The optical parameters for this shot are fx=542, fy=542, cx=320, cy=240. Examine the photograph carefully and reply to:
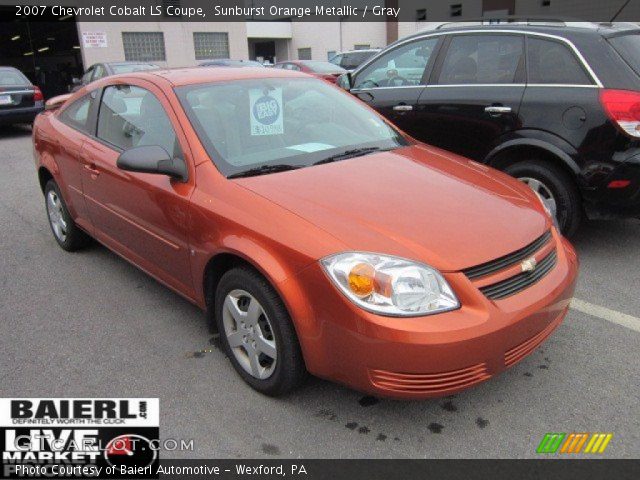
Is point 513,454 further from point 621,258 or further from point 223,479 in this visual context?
point 621,258

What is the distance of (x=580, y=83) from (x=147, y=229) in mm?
3295

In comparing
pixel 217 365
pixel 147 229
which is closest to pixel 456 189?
pixel 217 365

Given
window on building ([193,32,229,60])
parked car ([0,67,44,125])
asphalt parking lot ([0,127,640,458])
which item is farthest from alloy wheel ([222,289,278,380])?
window on building ([193,32,229,60])

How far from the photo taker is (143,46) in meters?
24.5

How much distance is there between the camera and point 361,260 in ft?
7.43

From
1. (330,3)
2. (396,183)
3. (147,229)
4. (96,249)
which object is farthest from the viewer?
(330,3)

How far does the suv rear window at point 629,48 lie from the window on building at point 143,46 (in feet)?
76.3

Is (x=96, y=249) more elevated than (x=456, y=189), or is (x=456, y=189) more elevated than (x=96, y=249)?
(x=456, y=189)

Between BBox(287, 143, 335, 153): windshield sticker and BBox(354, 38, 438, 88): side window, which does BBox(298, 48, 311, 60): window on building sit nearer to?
BBox(354, 38, 438, 88): side window

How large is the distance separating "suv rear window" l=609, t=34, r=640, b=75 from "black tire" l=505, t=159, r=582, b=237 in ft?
2.89

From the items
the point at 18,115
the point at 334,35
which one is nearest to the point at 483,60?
the point at 18,115

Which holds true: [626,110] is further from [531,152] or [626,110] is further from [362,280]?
[362,280]

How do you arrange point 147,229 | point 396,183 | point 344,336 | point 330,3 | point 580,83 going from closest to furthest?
point 344,336 < point 396,183 < point 147,229 < point 580,83 < point 330,3

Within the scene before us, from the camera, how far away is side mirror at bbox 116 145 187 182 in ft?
9.61
